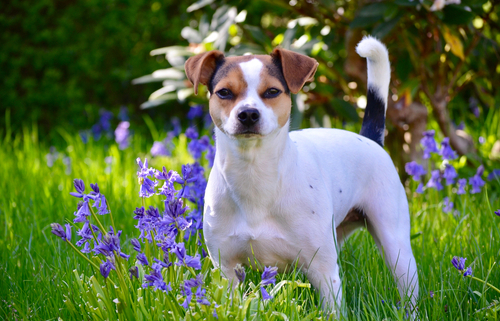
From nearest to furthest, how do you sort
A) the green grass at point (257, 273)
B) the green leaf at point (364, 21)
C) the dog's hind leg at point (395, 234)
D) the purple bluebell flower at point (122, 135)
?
1. the green grass at point (257, 273)
2. the dog's hind leg at point (395, 234)
3. the green leaf at point (364, 21)
4. the purple bluebell flower at point (122, 135)

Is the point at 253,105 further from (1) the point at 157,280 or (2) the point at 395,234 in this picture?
(2) the point at 395,234

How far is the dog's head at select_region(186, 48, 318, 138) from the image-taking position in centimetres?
231

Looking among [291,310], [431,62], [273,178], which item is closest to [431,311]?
[291,310]

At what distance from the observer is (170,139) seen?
5820 mm

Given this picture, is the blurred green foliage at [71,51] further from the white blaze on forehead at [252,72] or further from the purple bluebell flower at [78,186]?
the purple bluebell flower at [78,186]

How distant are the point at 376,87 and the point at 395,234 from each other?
881 mm

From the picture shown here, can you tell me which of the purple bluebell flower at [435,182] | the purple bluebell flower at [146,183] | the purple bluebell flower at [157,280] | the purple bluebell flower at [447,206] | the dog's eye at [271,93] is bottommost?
the purple bluebell flower at [447,206]

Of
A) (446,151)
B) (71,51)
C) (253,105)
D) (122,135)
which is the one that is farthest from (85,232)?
(71,51)

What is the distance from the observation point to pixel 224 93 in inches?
96.7

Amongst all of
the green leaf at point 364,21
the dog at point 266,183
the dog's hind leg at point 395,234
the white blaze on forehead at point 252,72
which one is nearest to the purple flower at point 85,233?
the dog at point 266,183

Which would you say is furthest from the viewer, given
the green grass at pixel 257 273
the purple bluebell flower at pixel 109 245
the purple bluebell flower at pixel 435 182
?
the purple bluebell flower at pixel 435 182

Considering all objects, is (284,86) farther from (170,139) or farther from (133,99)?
(133,99)

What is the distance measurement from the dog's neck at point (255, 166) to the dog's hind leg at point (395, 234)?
623 mm

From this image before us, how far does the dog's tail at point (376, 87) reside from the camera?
2.98 m
